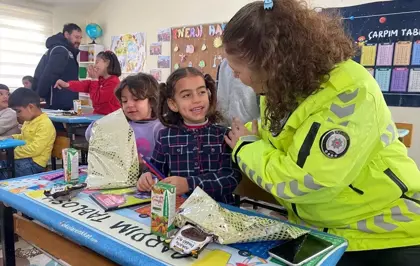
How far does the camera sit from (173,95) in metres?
1.33

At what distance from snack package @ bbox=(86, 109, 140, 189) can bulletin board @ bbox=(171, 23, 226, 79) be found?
315cm

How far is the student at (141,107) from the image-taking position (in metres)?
1.68

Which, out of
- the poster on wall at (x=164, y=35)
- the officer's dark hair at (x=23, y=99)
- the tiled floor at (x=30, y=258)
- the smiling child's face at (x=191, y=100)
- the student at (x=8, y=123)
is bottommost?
the tiled floor at (x=30, y=258)

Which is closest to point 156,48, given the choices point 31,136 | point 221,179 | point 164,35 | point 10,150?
point 164,35

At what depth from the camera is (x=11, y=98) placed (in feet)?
9.31

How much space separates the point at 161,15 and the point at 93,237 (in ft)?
15.3

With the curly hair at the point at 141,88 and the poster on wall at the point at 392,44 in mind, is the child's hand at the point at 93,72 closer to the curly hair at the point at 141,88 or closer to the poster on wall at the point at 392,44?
the curly hair at the point at 141,88

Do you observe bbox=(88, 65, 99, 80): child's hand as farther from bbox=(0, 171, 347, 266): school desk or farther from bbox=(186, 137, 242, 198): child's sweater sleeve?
bbox=(186, 137, 242, 198): child's sweater sleeve

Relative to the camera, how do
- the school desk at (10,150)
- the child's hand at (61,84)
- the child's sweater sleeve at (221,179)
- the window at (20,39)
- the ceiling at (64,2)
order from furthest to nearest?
the ceiling at (64,2) < the window at (20,39) < the child's hand at (61,84) < the school desk at (10,150) < the child's sweater sleeve at (221,179)

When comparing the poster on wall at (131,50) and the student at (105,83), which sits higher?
the poster on wall at (131,50)

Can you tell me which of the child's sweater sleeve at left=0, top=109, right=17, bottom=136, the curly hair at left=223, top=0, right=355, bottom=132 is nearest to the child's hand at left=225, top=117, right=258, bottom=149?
the curly hair at left=223, top=0, right=355, bottom=132

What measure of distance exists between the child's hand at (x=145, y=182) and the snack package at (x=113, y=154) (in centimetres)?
6

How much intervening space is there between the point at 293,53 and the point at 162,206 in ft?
1.52

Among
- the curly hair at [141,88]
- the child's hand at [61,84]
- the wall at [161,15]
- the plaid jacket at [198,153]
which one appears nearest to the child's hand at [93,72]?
the child's hand at [61,84]
